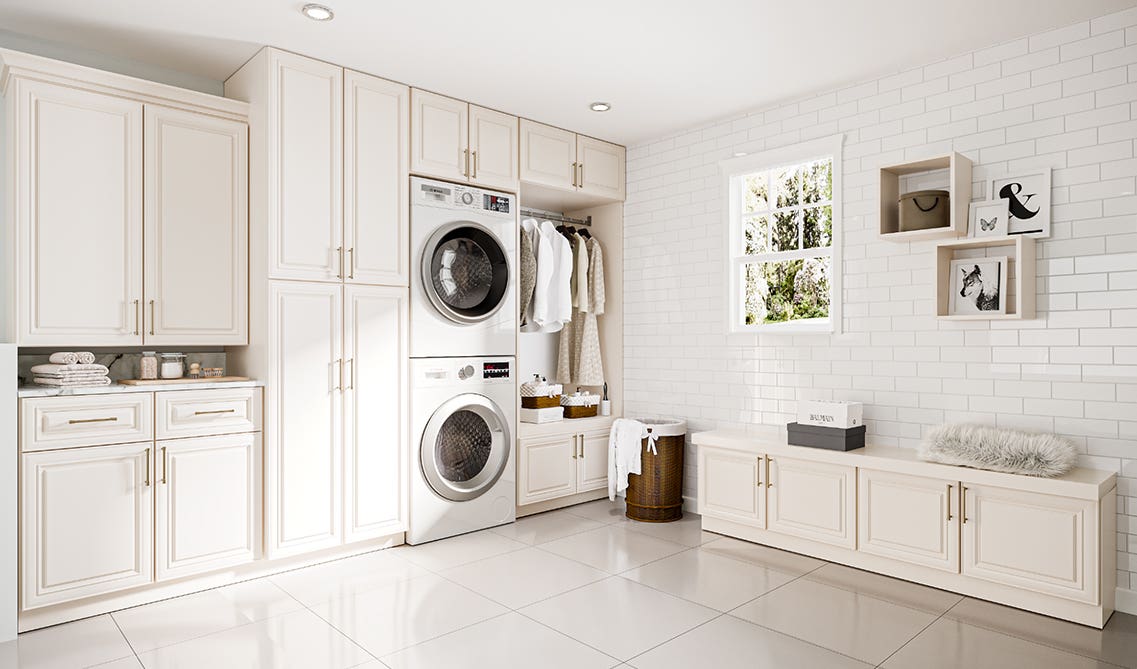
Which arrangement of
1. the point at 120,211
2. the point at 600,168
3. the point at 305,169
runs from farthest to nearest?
the point at 600,168 → the point at 305,169 → the point at 120,211

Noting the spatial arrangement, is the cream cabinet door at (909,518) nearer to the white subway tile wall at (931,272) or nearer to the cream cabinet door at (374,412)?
the white subway tile wall at (931,272)

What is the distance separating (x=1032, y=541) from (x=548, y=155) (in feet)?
11.5

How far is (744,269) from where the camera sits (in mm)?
4598

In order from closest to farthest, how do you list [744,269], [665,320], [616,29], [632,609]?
[632,609] → [616,29] → [744,269] → [665,320]

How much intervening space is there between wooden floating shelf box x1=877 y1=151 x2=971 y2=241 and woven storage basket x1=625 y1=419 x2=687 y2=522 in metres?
1.82

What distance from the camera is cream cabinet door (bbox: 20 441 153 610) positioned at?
2.83 metres

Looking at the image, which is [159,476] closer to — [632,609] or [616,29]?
[632,609]

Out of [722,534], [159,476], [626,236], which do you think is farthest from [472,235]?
[722,534]

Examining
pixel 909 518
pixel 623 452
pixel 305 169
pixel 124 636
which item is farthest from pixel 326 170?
pixel 909 518

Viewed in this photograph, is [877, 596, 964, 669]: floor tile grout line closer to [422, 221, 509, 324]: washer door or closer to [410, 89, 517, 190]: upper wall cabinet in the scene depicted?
[422, 221, 509, 324]: washer door

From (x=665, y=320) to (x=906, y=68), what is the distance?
7.06 ft

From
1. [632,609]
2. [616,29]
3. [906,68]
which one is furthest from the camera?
[906,68]

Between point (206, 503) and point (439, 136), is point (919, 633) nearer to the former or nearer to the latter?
point (206, 503)

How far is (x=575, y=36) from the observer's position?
335 cm
